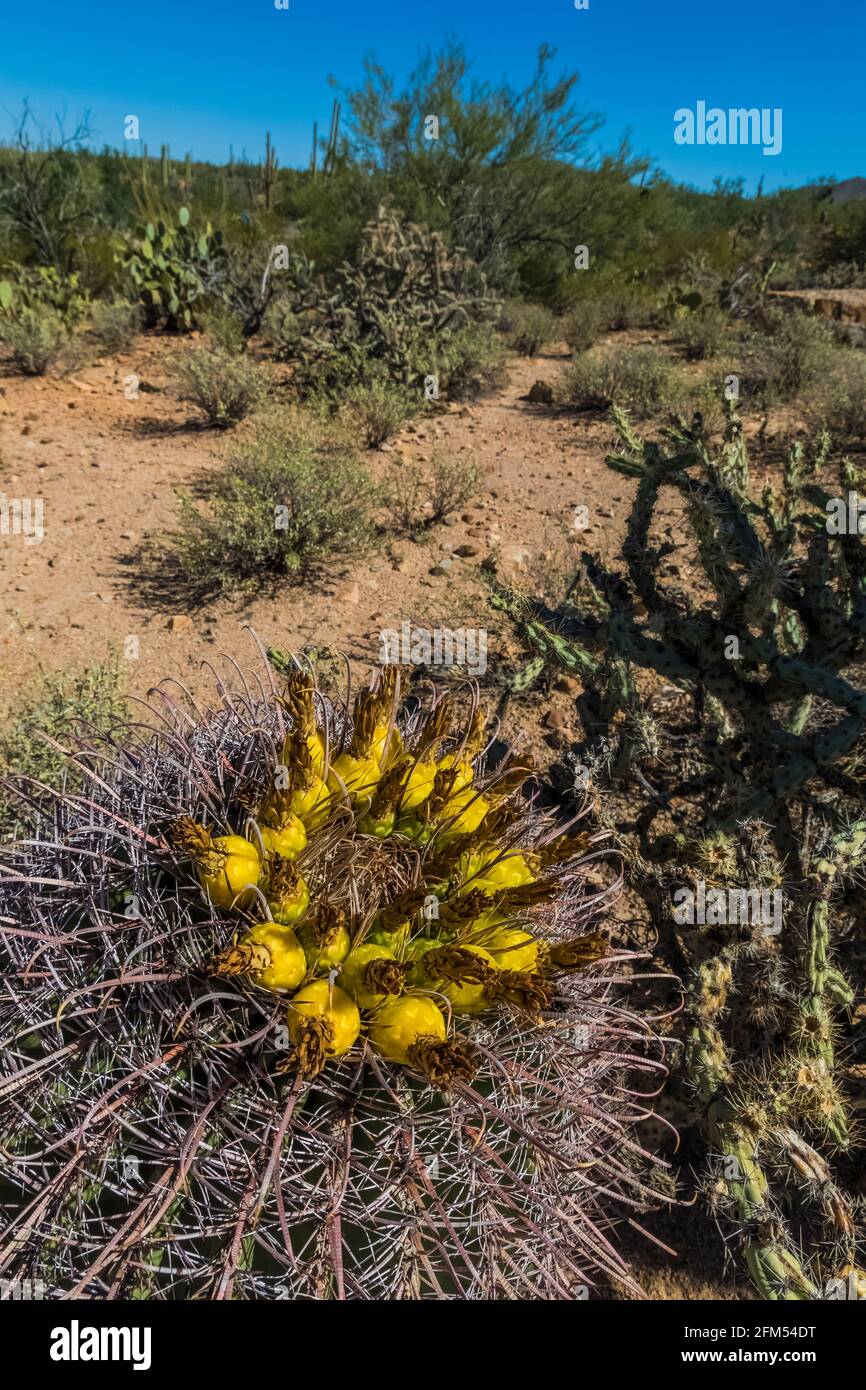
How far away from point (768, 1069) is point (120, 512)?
631 centimetres

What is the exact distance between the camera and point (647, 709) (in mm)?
4582

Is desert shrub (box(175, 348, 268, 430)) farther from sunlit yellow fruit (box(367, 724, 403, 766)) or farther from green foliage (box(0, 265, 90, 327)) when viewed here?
sunlit yellow fruit (box(367, 724, 403, 766))

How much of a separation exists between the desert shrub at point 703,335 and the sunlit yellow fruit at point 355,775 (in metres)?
12.0

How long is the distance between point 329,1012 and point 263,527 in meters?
4.85

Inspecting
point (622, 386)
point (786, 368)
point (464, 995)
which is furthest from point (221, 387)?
point (464, 995)

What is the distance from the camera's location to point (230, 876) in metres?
1.49

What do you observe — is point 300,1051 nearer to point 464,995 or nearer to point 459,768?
point 464,995

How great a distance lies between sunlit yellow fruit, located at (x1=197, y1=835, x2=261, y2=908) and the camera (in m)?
1.49

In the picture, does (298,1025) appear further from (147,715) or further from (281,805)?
(147,715)

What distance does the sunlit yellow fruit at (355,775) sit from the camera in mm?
1763

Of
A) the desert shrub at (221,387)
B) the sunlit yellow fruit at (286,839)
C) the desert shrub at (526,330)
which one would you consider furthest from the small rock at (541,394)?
the sunlit yellow fruit at (286,839)

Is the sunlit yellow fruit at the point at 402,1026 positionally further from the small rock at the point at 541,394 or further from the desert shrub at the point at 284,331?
the desert shrub at the point at 284,331
